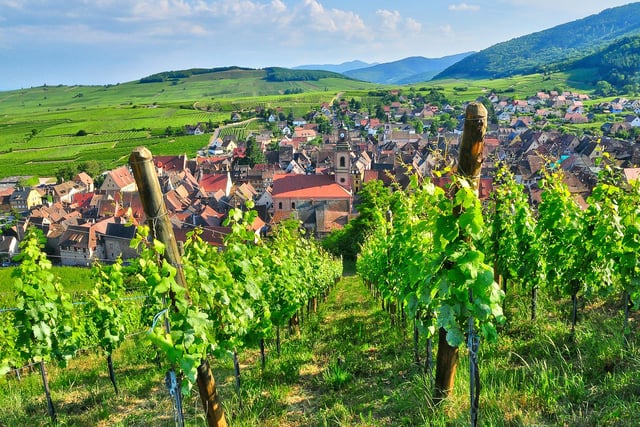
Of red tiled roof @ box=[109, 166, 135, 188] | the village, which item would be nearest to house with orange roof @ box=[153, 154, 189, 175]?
the village

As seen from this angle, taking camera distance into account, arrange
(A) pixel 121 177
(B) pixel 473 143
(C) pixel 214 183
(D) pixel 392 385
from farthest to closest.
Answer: (A) pixel 121 177
(C) pixel 214 183
(D) pixel 392 385
(B) pixel 473 143

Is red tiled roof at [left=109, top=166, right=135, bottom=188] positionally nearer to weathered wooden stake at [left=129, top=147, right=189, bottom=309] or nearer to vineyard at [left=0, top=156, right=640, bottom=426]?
vineyard at [left=0, top=156, right=640, bottom=426]

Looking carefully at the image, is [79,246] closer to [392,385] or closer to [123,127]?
[392,385]

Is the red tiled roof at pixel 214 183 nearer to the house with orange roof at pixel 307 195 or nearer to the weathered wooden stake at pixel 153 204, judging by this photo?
the house with orange roof at pixel 307 195

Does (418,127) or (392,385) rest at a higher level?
(418,127)

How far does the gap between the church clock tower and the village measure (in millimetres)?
145

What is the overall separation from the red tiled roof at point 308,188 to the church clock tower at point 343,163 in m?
1.27

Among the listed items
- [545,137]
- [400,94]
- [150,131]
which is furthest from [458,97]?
[150,131]

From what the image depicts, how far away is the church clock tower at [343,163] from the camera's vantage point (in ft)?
201

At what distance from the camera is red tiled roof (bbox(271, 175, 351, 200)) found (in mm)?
60594

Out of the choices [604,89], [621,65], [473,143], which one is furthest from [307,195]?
[621,65]

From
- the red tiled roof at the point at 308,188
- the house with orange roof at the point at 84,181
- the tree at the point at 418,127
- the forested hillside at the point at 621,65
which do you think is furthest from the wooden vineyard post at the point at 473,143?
the forested hillside at the point at 621,65

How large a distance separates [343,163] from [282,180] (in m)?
9.27

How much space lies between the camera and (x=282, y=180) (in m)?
63.6
